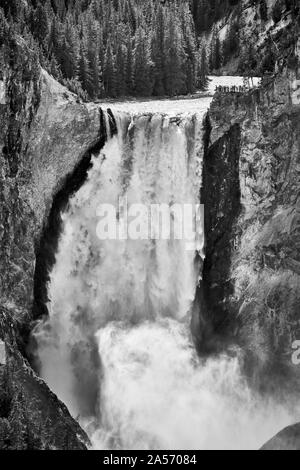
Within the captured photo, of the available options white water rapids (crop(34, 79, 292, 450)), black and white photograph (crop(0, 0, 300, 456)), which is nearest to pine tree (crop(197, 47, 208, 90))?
black and white photograph (crop(0, 0, 300, 456))

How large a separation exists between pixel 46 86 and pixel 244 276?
15778 millimetres

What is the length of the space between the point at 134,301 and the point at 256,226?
8.16 m

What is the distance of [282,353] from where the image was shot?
3253 centimetres

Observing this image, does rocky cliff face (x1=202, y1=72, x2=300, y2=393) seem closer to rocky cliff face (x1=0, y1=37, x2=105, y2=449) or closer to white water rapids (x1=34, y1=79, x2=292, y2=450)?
white water rapids (x1=34, y1=79, x2=292, y2=450)

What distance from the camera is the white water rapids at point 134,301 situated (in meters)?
31.5

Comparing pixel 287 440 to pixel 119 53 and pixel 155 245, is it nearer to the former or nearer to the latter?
pixel 155 245

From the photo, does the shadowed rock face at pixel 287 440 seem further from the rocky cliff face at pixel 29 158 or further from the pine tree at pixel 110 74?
the pine tree at pixel 110 74

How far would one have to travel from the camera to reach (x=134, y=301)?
111 feet

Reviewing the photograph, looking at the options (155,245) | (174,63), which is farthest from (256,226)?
(174,63)

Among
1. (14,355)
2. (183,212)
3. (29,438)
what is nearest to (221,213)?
(183,212)

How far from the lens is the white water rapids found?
31500 millimetres

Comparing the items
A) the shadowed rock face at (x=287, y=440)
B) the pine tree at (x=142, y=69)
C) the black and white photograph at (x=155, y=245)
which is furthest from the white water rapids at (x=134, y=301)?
the pine tree at (x=142, y=69)

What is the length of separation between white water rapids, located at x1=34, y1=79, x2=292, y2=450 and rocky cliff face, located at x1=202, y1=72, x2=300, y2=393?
114cm
